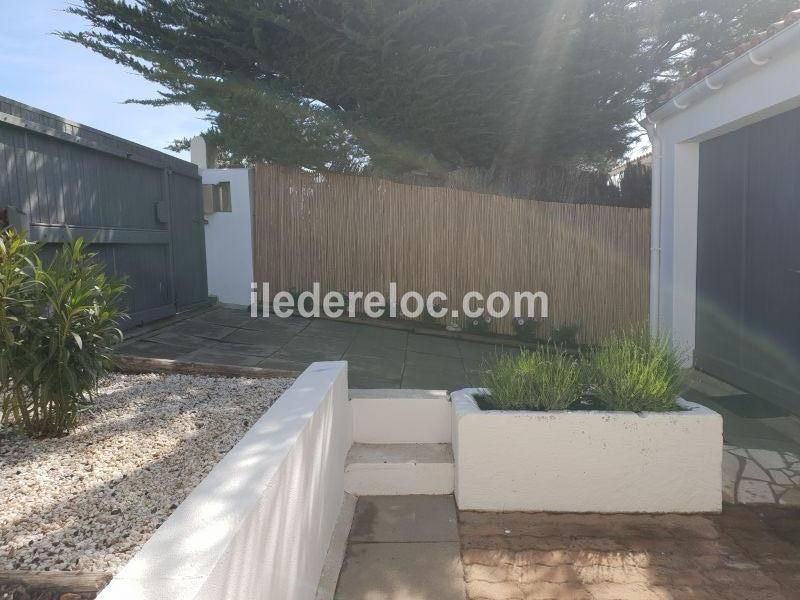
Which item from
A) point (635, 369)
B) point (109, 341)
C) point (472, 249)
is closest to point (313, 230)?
point (472, 249)

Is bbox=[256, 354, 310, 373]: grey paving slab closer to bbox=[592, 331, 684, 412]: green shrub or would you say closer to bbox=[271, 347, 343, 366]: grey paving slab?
bbox=[271, 347, 343, 366]: grey paving slab

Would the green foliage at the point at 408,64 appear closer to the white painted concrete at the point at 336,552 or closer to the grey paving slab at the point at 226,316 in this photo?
the grey paving slab at the point at 226,316

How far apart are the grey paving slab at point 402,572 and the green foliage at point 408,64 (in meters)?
6.45

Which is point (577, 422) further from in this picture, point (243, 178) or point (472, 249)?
point (243, 178)

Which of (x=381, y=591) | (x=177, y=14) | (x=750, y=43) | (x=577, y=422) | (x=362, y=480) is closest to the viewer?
(x=381, y=591)

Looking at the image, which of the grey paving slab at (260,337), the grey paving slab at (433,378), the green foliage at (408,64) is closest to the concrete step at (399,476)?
the grey paving slab at (433,378)

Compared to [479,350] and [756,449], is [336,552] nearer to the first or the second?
[756,449]

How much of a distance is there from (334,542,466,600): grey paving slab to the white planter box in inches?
19.1

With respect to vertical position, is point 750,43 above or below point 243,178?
above

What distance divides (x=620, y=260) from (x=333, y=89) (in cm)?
472

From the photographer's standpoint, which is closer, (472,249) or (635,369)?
(635,369)

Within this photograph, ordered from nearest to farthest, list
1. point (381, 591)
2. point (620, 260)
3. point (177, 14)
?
point (381, 591), point (620, 260), point (177, 14)

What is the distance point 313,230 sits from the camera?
7.85 meters

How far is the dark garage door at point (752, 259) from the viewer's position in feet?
14.6
